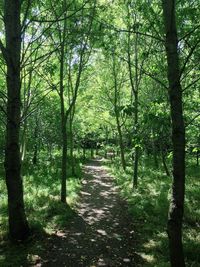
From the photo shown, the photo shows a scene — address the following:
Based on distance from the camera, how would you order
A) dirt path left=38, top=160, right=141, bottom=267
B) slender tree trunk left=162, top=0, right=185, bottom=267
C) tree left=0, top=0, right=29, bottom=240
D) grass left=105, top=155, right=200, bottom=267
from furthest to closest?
tree left=0, top=0, right=29, bottom=240 < grass left=105, top=155, right=200, bottom=267 < dirt path left=38, top=160, right=141, bottom=267 < slender tree trunk left=162, top=0, right=185, bottom=267

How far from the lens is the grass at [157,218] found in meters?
7.71

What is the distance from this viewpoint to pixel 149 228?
9.88m

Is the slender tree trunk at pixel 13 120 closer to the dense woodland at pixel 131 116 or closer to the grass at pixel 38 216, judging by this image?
the dense woodland at pixel 131 116

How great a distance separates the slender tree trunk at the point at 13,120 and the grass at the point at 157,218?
3.41 metres

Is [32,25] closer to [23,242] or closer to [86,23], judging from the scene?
[86,23]

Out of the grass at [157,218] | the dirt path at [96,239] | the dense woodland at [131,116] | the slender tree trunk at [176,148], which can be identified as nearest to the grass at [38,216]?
the dense woodland at [131,116]

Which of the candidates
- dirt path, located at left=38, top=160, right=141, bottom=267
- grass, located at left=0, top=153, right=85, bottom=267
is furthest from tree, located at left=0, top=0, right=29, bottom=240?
dirt path, located at left=38, top=160, right=141, bottom=267

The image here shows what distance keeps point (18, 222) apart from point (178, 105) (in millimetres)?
5523

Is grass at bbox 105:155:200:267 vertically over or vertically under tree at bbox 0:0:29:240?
under

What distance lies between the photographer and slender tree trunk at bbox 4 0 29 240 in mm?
8227

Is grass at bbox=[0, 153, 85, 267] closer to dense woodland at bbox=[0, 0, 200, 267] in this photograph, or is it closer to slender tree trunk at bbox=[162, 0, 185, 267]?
dense woodland at bbox=[0, 0, 200, 267]

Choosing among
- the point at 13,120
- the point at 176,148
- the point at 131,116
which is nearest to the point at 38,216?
the point at 13,120

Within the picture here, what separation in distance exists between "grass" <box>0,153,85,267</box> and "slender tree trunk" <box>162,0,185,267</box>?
3647 mm

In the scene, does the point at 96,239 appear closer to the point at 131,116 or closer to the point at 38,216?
the point at 38,216
